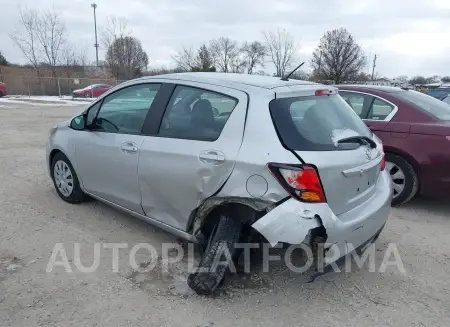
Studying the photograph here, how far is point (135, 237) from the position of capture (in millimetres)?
3928

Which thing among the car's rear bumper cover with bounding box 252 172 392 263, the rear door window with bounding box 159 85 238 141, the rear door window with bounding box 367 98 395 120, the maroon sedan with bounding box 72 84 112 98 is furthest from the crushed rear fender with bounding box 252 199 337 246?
the maroon sedan with bounding box 72 84 112 98

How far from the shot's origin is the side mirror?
166 inches

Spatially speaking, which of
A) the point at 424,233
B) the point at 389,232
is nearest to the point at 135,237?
the point at 389,232

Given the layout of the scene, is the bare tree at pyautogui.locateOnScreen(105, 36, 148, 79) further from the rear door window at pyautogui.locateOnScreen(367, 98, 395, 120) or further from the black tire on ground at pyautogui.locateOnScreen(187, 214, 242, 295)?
the black tire on ground at pyautogui.locateOnScreen(187, 214, 242, 295)

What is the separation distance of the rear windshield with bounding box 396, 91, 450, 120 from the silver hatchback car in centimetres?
183

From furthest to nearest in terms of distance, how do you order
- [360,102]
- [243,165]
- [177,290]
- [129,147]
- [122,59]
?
1. [122,59]
2. [360,102]
3. [129,147]
4. [177,290]
5. [243,165]

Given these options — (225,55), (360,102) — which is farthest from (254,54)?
(360,102)

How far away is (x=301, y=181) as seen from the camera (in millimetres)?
2641

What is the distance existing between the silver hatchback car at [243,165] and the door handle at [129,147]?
15mm

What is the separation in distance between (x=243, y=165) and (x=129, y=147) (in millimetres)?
1261

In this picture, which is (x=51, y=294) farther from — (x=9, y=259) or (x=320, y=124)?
(x=320, y=124)

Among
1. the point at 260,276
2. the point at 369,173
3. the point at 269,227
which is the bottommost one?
the point at 260,276

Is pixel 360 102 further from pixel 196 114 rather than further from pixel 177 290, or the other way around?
pixel 177 290

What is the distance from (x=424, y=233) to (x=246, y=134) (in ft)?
8.40
